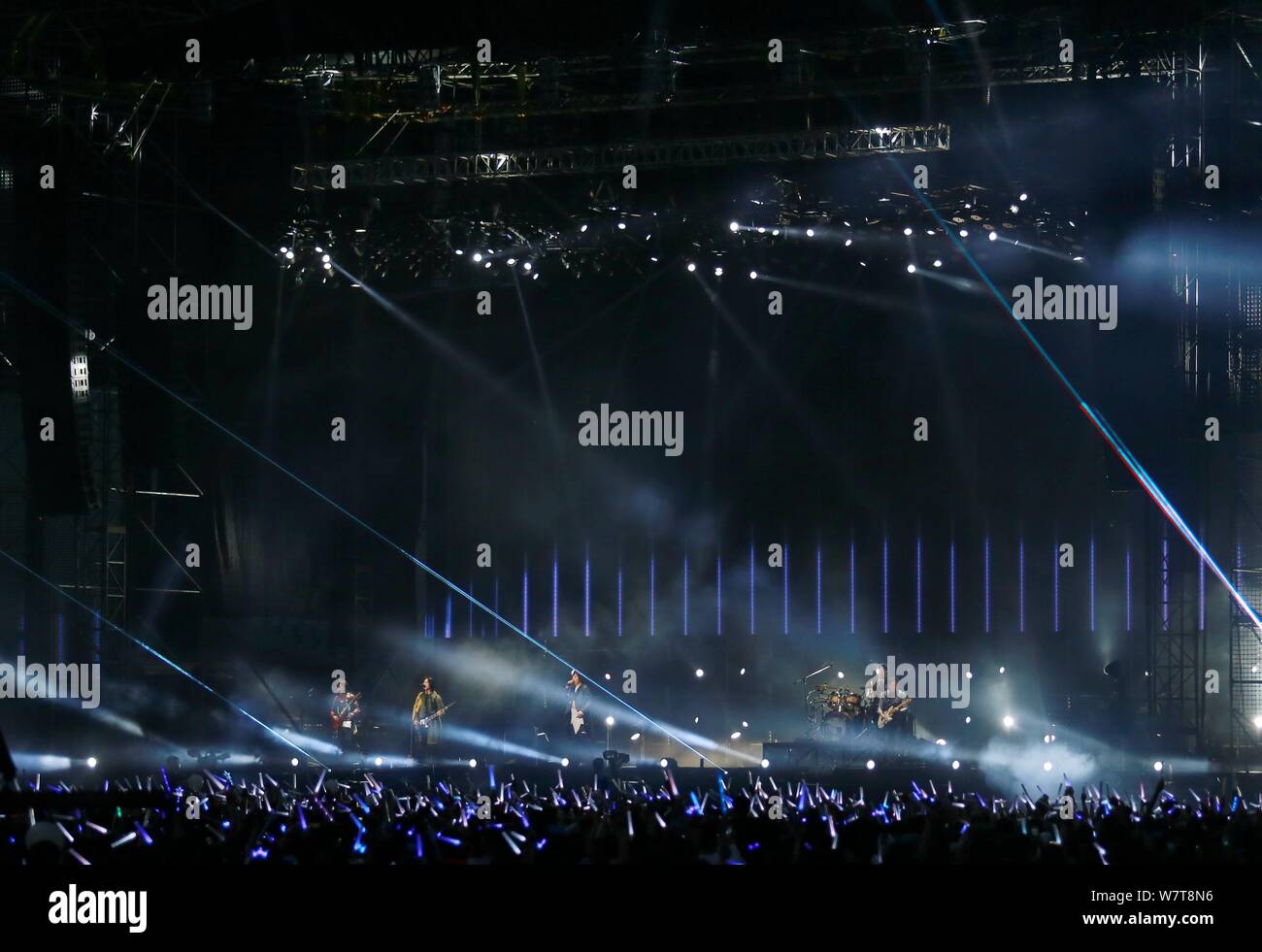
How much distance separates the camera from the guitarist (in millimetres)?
16453

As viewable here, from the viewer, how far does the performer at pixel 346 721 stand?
16.3 m

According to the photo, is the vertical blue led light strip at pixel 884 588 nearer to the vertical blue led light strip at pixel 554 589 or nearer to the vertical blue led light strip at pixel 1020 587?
the vertical blue led light strip at pixel 1020 587

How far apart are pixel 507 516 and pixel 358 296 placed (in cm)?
302

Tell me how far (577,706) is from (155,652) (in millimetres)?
4391

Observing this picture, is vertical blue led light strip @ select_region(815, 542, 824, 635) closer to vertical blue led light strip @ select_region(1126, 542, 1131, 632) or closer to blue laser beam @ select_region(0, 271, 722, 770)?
blue laser beam @ select_region(0, 271, 722, 770)

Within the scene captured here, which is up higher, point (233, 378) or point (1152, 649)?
point (233, 378)

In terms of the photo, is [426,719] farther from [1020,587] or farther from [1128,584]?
[1128,584]

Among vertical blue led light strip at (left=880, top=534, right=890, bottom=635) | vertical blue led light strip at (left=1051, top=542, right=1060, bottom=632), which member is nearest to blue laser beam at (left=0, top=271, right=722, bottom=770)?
vertical blue led light strip at (left=880, top=534, right=890, bottom=635)

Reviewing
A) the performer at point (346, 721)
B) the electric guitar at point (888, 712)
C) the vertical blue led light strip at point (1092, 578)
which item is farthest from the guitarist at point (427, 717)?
the vertical blue led light strip at point (1092, 578)

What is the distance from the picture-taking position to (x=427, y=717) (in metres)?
16.6

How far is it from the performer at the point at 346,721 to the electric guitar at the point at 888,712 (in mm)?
5031

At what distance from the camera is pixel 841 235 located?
16.1 metres
